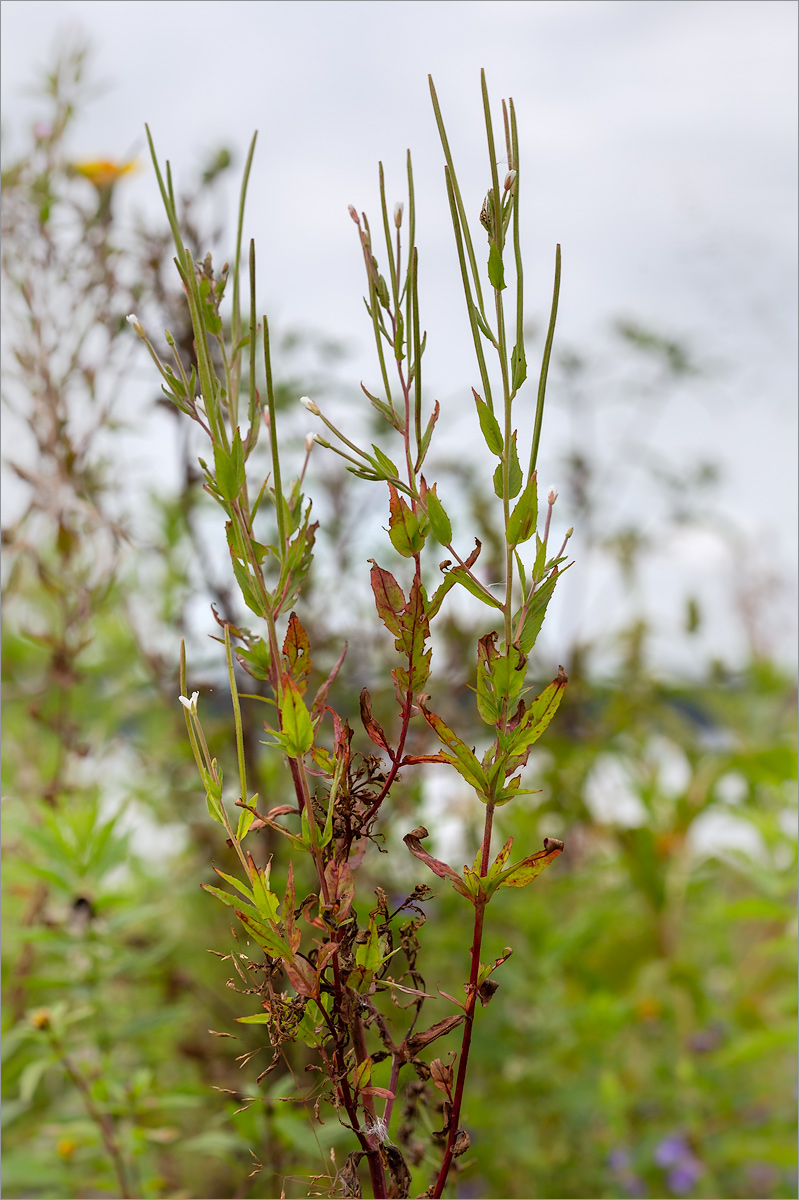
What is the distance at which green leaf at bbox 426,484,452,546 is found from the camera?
0.81ft

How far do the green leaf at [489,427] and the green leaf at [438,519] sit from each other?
2 centimetres

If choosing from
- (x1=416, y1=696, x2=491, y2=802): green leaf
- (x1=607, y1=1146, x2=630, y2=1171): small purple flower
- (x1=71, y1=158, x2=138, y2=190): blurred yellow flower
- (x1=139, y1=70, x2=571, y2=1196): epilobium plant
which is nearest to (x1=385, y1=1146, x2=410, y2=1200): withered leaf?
(x1=139, y1=70, x2=571, y2=1196): epilobium plant

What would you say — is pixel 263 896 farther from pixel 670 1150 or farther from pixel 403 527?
pixel 670 1150

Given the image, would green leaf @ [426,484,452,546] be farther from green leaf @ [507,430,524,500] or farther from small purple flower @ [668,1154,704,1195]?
small purple flower @ [668,1154,704,1195]

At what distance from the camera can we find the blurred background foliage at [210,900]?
0.70 meters

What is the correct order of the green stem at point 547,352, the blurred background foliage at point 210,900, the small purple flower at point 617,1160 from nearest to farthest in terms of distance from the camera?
1. the green stem at point 547,352
2. the blurred background foliage at point 210,900
3. the small purple flower at point 617,1160

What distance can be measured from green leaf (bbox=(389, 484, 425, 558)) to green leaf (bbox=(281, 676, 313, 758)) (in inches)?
2.0

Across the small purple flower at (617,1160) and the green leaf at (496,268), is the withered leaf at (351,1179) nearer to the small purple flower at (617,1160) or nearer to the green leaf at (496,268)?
the green leaf at (496,268)

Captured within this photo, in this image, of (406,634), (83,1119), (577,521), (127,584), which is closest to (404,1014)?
(83,1119)

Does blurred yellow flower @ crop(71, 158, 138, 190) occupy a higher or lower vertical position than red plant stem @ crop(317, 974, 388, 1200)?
higher

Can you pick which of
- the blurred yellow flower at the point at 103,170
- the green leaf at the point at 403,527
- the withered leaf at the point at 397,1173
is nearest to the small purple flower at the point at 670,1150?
the withered leaf at the point at 397,1173

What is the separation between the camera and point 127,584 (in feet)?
3.61

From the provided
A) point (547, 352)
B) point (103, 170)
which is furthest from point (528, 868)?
point (103, 170)

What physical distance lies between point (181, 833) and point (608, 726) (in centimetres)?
73
